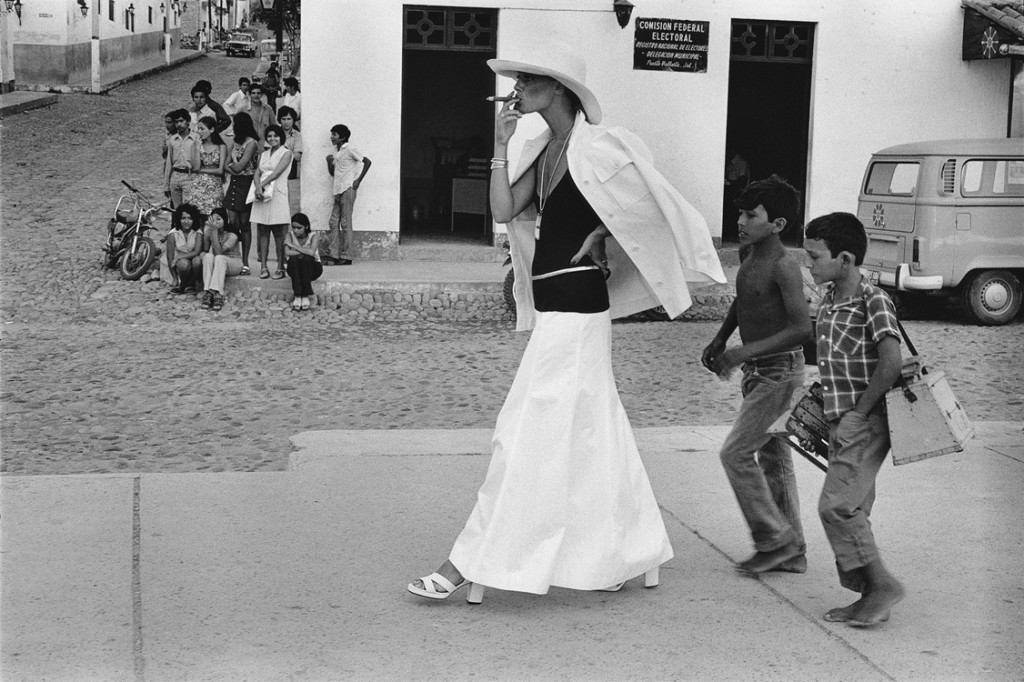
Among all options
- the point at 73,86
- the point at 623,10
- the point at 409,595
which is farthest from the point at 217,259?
the point at 73,86

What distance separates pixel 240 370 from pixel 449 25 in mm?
6357

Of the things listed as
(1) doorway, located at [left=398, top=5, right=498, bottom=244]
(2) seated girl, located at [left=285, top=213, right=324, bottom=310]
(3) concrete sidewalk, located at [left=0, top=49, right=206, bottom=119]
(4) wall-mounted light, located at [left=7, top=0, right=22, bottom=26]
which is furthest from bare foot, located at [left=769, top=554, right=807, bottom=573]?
(4) wall-mounted light, located at [left=7, top=0, right=22, bottom=26]

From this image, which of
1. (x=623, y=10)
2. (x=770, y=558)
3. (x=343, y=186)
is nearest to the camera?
(x=770, y=558)

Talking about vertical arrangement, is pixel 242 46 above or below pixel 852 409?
above

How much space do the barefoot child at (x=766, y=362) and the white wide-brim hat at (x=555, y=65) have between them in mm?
721

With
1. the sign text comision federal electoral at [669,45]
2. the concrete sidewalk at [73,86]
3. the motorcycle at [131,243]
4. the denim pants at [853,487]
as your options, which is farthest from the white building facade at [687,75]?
the concrete sidewalk at [73,86]

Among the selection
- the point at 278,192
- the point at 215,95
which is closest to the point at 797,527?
the point at 278,192

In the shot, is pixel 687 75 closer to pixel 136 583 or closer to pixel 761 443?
pixel 761 443

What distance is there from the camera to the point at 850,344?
162 inches

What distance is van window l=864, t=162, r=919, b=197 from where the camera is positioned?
1300cm

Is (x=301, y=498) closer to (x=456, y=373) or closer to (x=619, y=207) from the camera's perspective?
(x=619, y=207)

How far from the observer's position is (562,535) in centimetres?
413

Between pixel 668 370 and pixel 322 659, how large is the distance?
6.47 metres

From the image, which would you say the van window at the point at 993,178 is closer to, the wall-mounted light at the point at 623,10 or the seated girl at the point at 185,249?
the wall-mounted light at the point at 623,10
